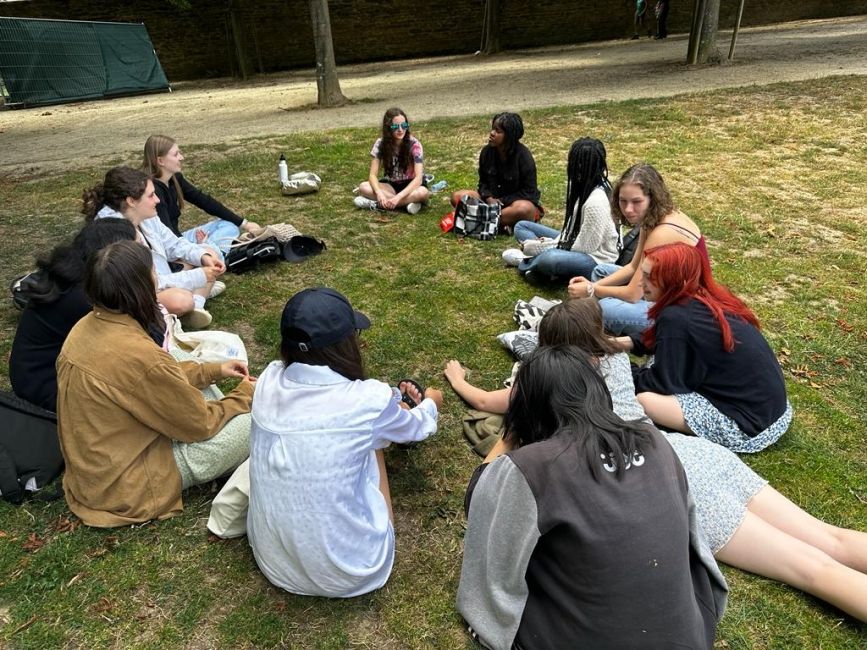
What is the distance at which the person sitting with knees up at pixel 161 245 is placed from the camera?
4.01 metres

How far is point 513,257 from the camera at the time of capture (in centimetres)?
513

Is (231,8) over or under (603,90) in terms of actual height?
over

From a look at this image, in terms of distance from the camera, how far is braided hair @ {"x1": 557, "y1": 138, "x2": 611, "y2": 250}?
4375 mm

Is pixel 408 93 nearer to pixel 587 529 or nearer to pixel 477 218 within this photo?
pixel 477 218

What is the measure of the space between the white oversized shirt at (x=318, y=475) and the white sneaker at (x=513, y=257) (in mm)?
Result: 3071

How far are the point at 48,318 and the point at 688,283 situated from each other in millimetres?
3055

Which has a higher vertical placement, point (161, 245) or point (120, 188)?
point (120, 188)

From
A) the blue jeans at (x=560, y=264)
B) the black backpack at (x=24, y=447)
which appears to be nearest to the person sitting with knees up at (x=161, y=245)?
the black backpack at (x=24, y=447)

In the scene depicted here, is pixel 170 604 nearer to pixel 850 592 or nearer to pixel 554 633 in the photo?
pixel 554 633

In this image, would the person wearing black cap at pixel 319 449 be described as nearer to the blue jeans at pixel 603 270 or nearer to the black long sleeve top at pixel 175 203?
the blue jeans at pixel 603 270

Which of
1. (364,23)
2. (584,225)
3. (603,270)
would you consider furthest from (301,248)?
(364,23)

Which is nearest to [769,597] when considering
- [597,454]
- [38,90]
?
[597,454]

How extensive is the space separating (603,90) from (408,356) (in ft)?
34.3

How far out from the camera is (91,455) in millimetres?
2473
